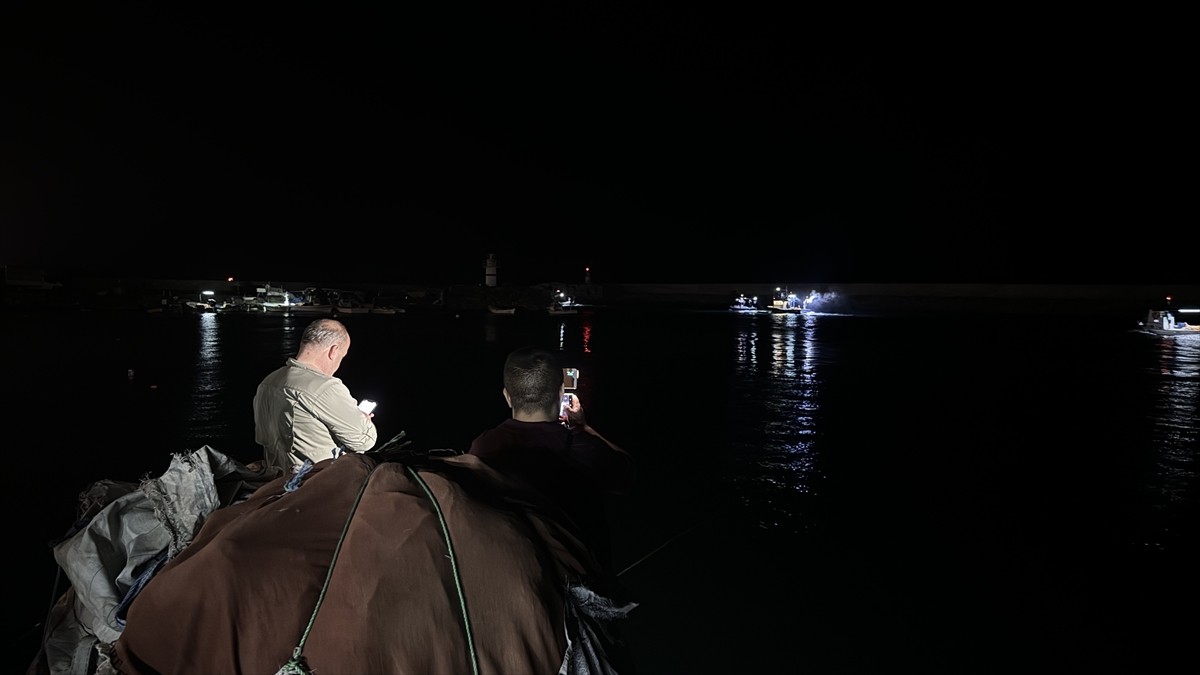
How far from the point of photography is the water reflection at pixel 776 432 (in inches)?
251

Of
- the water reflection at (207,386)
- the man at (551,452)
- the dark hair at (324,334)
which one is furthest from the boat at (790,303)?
the man at (551,452)

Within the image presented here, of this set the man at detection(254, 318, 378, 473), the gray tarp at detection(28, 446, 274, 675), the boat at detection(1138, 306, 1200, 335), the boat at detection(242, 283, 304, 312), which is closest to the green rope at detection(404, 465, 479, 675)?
the gray tarp at detection(28, 446, 274, 675)

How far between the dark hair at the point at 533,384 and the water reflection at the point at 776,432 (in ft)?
11.4

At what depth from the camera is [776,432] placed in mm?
9344

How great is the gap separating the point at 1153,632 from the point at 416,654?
4540mm

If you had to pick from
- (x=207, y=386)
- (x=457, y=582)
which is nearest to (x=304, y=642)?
(x=457, y=582)

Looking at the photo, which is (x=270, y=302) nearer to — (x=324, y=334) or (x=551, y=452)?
(x=324, y=334)

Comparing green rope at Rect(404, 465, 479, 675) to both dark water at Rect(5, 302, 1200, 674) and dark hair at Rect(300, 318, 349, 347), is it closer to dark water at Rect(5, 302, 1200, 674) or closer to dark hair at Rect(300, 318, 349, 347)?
dark water at Rect(5, 302, 1200, 674)

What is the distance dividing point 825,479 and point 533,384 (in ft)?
16.9

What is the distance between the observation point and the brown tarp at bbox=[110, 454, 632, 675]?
5.42 ft

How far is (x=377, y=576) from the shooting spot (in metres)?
1.68

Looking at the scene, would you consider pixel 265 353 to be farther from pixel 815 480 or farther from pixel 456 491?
pixel 456 491

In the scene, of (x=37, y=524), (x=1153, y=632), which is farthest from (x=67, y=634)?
(x=1153, y=632)

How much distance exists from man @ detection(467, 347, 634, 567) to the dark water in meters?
1.43
